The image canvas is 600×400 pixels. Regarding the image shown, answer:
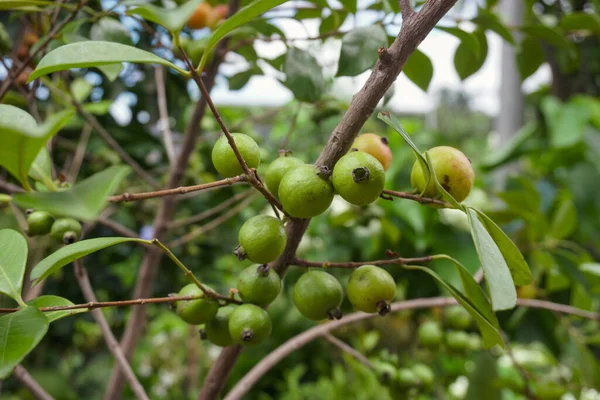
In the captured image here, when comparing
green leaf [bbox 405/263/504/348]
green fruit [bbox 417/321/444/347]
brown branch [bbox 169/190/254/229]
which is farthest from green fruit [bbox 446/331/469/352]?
green leaf [bbox 405/263/504/348]

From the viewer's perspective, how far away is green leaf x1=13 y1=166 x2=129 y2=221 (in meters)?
0.20

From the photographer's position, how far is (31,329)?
31 cm

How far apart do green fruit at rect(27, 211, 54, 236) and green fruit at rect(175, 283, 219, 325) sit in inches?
6.3

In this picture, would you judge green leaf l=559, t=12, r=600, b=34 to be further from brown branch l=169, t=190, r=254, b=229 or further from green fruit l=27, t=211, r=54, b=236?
green fruit l=27, t=211, r=54, b=236

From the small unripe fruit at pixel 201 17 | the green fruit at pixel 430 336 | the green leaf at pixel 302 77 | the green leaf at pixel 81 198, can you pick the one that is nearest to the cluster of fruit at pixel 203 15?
the small unripe fruit at pixel 201 17

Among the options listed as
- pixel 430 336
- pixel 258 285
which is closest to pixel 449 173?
pixel 258 285

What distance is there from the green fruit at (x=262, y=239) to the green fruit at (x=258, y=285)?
28mm

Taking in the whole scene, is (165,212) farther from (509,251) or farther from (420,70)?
(509,251)

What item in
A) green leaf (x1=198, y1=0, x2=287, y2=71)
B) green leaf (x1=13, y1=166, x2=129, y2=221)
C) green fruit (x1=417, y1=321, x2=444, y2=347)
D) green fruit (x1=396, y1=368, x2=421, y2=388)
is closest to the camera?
green leaf (x1=13, y1=166, x2=129, y2=221)

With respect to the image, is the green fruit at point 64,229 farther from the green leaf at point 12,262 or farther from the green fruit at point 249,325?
the green fruit at point 249,325

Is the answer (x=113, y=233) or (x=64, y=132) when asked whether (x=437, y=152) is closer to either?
(x=113, y=233)

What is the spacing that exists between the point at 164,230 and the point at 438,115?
626cm

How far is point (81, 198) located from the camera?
21 centimetres

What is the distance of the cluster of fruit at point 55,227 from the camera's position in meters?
0.45
